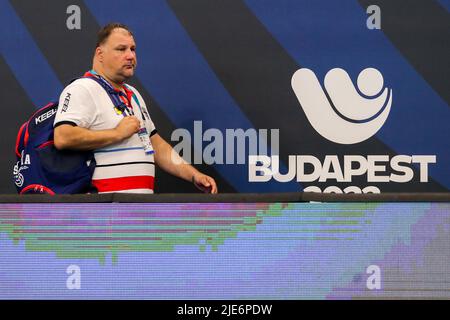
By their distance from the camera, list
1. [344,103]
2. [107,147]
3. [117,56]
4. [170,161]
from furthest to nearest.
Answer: [344,103] → [170,161] → [117,56] → [107,147]

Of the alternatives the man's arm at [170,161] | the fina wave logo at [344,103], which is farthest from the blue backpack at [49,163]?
the fina wave logo at [344,103]

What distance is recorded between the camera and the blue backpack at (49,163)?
3.52 meters

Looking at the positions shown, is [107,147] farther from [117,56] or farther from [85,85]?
[117,56]

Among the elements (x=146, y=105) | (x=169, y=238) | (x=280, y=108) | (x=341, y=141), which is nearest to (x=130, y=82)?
(x=146, y=105)

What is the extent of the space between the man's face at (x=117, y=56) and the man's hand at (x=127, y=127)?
25cm

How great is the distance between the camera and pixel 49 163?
3543 millimetres

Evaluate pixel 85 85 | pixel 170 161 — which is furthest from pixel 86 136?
pixel 170 161

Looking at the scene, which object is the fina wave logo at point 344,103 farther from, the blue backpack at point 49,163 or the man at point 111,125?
A: the blue backpack at point 49,163

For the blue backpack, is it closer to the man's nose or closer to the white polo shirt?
the white polo shirt

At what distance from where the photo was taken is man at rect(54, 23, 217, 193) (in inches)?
137

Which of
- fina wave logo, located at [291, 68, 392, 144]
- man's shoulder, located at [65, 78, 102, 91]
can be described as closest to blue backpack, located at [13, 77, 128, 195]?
man's shoulder, located at [65, 78, 102, 91]

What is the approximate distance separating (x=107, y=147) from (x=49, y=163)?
242mm

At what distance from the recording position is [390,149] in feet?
13.9

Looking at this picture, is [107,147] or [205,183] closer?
[107,147]
